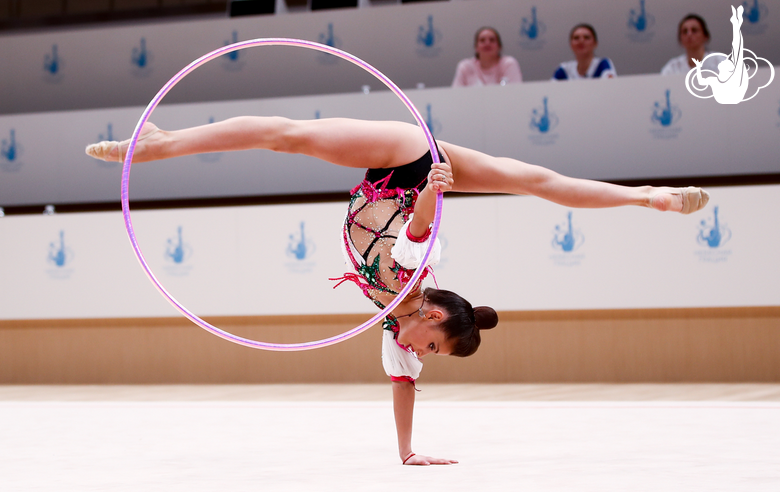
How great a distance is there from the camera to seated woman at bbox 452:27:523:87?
5.64 m

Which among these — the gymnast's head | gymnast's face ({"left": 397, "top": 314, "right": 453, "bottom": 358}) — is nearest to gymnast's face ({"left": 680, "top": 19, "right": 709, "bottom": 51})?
the gymnast's head

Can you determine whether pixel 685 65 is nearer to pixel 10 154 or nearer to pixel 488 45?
pixel 488 45

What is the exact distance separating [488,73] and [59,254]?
3495 millimetres

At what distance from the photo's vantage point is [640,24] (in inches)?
240

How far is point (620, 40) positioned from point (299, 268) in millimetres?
3298

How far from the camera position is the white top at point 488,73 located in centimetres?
564

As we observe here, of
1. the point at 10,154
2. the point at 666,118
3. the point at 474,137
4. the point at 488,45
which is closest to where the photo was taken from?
the point at 666,118

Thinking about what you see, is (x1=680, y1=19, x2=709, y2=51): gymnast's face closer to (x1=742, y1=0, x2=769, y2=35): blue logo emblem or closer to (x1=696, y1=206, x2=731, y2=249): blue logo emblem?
(x1=742, y1=0, x2=769, y2=35): blue logo emblem

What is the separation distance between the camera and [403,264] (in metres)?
2.56

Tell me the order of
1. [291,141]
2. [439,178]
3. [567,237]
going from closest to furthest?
[439,178], [291,141], [567,237]
